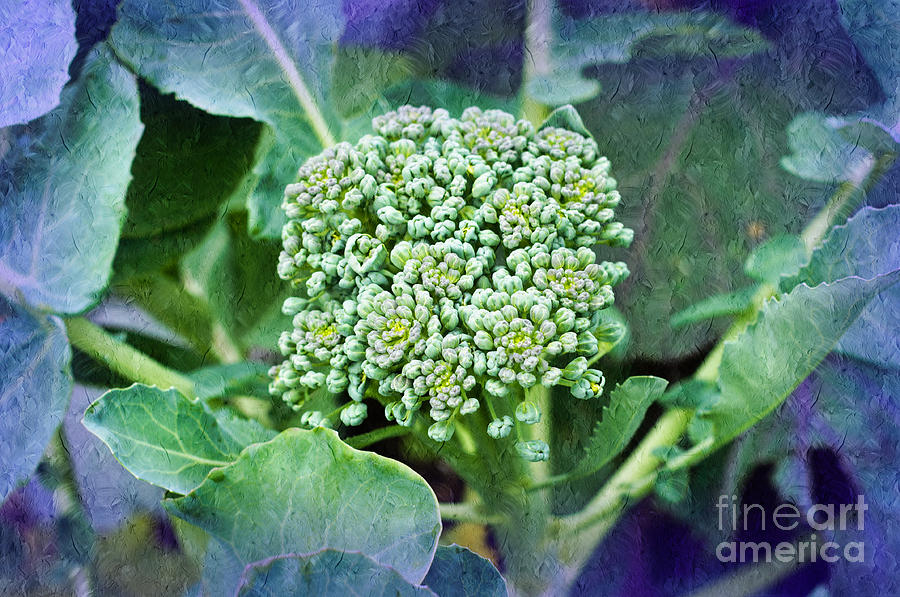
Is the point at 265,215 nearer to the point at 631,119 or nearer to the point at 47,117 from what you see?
the point at 47,117

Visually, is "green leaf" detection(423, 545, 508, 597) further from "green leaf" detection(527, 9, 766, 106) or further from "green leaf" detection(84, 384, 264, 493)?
"green leaf" detection(527, 9, 766, 106)

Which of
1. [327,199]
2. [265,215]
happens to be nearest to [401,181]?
[327,199]

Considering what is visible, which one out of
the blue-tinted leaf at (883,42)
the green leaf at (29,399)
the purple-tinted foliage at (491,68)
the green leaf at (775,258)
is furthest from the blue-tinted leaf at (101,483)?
the blue-tinted leaf at (883,42)

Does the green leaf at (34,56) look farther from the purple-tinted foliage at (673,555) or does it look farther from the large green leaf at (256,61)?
the purple-tinted foliage at (673,555)

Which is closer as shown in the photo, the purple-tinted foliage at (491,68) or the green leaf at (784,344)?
the green leaf at (784,344)

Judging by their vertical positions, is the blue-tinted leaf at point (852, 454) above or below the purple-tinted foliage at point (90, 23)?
below

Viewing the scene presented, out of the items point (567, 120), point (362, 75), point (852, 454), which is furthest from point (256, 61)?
point (852, 454)

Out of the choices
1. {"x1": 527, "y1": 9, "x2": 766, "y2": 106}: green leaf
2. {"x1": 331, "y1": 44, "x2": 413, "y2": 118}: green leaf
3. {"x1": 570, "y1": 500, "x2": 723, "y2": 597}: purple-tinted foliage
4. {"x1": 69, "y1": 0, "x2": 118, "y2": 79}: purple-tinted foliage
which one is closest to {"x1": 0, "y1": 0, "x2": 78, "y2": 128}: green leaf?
{"x1": 69, "y1": 0, "x2": 118, "y2": 79}: purple-tinted foliage
